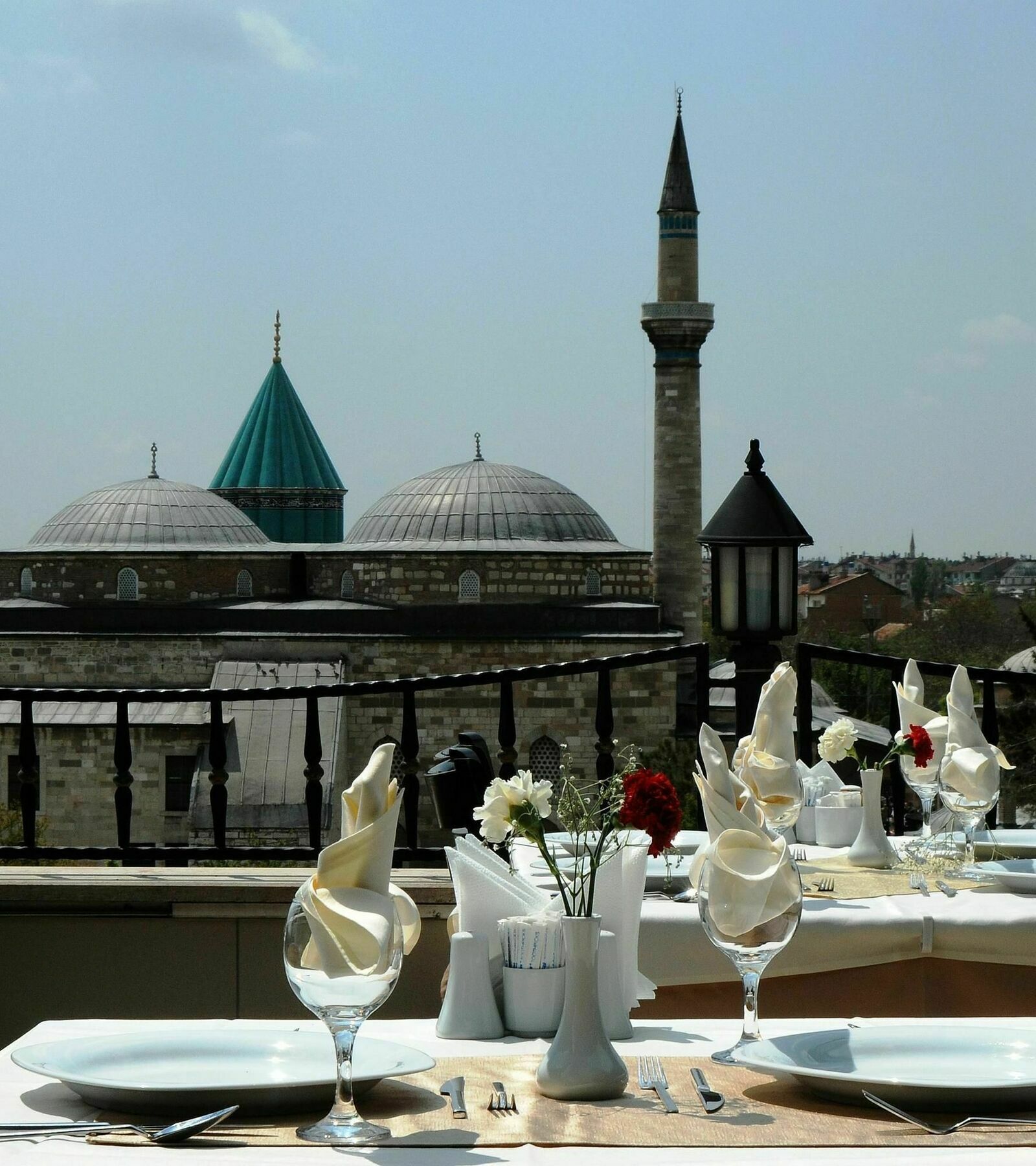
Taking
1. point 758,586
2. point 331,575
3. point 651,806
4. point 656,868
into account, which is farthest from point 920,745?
point 331,575

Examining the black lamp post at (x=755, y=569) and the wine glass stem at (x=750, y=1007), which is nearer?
the wine glass stem at (x=750, y=1007)

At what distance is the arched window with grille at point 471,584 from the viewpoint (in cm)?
2972

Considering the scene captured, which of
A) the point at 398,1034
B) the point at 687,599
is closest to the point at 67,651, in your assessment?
the point at 687,599

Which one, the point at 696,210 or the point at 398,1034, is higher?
the point at 696,210

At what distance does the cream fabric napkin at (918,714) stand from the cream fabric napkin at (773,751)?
0.33 meters

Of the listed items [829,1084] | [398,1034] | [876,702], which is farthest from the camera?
[876,702]

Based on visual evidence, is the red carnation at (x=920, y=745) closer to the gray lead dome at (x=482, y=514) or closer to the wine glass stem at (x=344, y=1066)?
the wine glass stem at (x=344, y=1066)

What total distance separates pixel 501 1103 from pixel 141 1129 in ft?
1.13

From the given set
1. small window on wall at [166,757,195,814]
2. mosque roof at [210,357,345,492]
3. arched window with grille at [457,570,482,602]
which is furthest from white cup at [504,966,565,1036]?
mosque roof at [210,357,345,492]

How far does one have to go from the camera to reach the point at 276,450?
44438mm

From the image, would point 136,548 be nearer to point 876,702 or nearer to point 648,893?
point 876,702

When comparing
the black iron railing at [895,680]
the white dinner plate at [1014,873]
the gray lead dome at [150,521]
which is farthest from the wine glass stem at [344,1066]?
the gray lead dome at [150,521]

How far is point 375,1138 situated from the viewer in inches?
54.7

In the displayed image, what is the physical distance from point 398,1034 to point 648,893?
Result: 821mm
